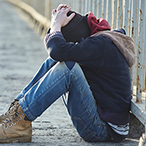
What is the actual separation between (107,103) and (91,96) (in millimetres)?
127

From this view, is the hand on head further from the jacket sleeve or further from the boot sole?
the boot sole

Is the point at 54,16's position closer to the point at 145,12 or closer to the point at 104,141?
the point at 145,12

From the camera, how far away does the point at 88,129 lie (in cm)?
255

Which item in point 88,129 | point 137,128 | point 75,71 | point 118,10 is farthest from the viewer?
point 118,10

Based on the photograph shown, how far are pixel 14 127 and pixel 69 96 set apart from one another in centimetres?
46

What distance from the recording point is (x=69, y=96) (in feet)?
8.07

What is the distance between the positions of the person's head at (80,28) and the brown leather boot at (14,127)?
24.8 inches

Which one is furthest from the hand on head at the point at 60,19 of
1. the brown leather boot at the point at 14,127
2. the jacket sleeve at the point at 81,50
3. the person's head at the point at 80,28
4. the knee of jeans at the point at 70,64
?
A: the brown leather boot at the point at 14,127

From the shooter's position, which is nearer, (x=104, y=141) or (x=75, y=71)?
(x=75, y=71)

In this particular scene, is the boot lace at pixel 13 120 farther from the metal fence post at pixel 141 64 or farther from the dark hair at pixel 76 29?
the metal fence post at pixel 141 64

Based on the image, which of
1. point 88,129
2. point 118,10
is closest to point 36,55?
point 118,10

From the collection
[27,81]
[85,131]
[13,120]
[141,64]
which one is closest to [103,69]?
[141,64]

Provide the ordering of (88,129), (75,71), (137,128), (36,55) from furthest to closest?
(36,55) < (137,128) < (88,129) < (75,71)

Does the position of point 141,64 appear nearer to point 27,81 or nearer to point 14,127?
point 14,127
